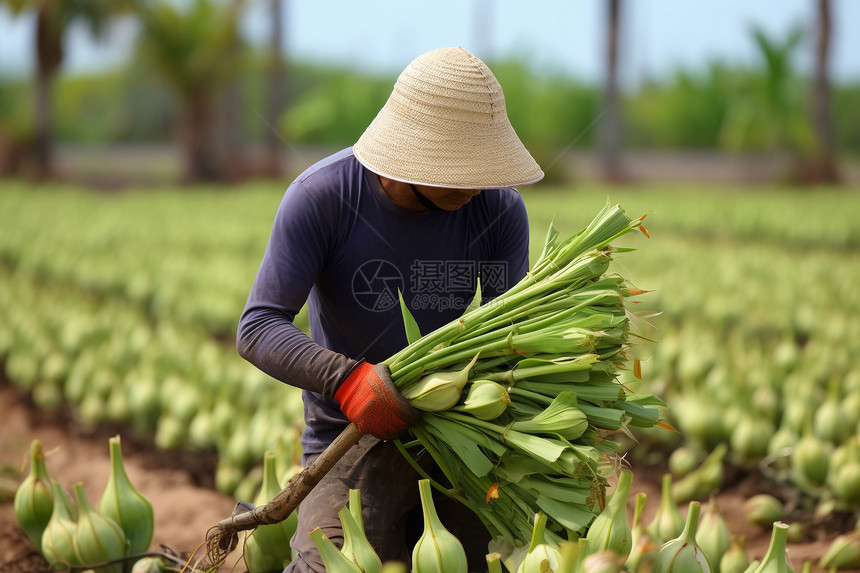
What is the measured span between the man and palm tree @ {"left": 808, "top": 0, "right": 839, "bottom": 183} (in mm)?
16705

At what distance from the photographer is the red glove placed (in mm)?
1886

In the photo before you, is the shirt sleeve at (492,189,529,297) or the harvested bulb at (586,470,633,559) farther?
the shirt sleeve at (492,189,529,297)

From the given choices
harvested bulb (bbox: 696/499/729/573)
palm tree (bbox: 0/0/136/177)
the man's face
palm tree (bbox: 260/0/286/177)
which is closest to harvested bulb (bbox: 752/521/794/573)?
harvested bulb (bbox: 696/499/729/573)

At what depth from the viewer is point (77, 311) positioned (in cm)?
545

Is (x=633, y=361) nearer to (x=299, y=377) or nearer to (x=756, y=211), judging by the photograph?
(x=299, y=377)

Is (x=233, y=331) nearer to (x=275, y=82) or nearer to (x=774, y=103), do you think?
(x=275, y=82)

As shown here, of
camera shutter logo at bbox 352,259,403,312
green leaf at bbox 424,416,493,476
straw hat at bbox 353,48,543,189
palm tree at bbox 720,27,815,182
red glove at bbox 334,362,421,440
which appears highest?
straw hat at bbox 353,48,543,189

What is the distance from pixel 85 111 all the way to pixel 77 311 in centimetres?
3341

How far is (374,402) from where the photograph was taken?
1.88m

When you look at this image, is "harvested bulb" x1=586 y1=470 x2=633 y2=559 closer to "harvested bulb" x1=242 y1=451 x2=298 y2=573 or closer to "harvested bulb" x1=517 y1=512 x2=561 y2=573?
"harvested bulb" x1=517 y1=512 x2=561 y2=573

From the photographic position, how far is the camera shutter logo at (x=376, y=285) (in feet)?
7.27

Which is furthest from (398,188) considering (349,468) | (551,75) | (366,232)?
(551,75)

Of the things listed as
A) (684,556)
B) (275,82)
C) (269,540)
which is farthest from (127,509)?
(275,82)

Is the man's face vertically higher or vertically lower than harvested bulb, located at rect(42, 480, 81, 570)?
higher
